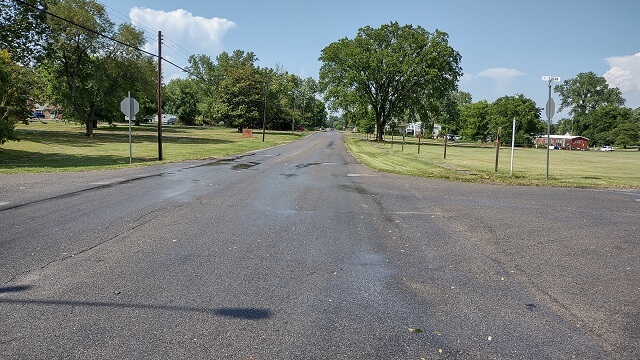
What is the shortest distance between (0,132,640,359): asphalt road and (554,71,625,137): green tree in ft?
441

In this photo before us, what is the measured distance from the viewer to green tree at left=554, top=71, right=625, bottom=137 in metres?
124

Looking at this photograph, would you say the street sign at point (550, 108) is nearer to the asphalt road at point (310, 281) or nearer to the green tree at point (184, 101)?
the asphalt road at point (310, 281)

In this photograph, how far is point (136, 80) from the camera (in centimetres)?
4919

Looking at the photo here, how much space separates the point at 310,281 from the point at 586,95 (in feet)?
487

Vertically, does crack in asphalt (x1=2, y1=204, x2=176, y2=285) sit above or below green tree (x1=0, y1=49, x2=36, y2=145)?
below

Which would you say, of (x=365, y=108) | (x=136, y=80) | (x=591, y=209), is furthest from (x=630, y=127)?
(x=591, y=209)

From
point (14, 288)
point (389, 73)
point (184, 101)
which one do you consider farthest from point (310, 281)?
point (184, 101)

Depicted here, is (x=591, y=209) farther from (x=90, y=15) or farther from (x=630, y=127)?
(x=630, y=127)

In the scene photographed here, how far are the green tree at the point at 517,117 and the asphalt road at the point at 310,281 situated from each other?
91999 mm

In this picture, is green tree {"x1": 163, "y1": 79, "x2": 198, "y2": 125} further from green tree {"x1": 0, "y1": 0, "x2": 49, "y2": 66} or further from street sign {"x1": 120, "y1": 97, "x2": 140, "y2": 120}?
street sign {"x1": 120, "y1": 97, "x2": 140, "y2": 120}

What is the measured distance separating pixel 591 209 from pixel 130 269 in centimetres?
985

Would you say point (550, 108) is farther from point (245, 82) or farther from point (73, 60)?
point (245, 82)

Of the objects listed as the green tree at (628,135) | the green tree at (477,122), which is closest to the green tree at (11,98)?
the green tree at (477,122)

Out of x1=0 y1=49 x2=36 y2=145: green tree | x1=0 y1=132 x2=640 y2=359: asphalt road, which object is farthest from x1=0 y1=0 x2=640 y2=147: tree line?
x1=0 y1=132 x2=640 y2=359: asphalt road
